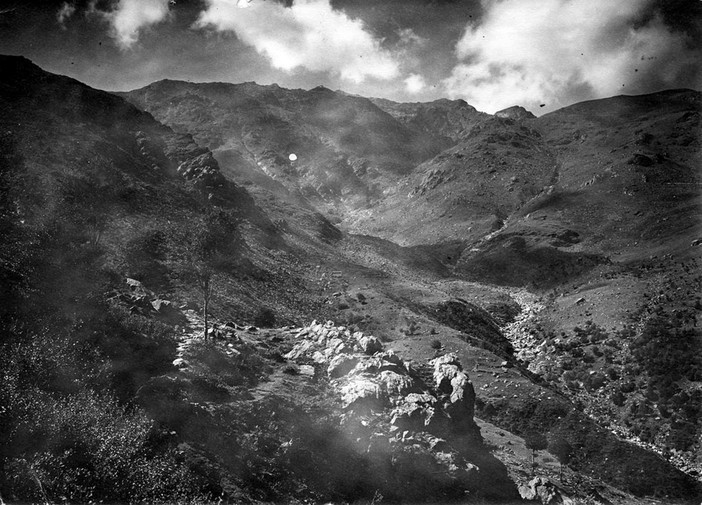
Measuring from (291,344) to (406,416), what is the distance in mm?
10868

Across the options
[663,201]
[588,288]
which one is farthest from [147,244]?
[663,201]

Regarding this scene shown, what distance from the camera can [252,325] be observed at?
34.1 metres

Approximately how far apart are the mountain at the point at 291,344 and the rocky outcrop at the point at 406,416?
151 mm

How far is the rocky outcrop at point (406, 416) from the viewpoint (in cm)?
2111

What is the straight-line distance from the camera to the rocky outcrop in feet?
69.3

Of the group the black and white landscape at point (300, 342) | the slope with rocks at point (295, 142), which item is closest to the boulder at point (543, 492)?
the black and white landscape at point (300, 342)

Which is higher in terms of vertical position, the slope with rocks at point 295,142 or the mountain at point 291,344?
the slope with rocks at point 295,142

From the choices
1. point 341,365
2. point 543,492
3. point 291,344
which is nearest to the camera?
point 543,492

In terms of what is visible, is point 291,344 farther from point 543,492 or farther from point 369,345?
point 543,492

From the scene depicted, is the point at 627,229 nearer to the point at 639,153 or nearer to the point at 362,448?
the point at 639,153

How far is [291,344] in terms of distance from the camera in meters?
30.8

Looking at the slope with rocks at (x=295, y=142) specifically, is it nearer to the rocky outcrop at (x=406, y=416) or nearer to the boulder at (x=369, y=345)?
the boulder at (x=369, y=345)

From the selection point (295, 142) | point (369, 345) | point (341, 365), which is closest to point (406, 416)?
point (341, 365)

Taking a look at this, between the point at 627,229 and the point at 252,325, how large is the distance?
83.7m
